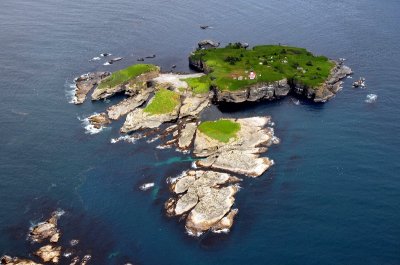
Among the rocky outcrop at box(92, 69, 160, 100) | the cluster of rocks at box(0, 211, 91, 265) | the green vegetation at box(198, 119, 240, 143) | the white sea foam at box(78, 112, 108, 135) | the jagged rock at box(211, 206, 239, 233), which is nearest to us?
the cluster of rocks at box(0, 211, 91, 265)

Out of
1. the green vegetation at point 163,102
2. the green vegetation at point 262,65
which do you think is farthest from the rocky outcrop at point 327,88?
the green vegetation at point 163,102

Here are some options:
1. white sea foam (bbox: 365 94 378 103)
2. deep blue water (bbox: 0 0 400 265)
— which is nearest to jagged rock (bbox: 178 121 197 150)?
deep blue water (bbox: 0 0 400 265)

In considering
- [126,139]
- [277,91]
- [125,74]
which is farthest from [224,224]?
[125,74]

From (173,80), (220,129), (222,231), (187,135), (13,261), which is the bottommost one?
(13,261)

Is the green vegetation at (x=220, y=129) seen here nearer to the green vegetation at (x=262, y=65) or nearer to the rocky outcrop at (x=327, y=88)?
the green vegetation at (x=262, y=65)

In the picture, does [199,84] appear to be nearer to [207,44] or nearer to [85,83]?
[207,44]

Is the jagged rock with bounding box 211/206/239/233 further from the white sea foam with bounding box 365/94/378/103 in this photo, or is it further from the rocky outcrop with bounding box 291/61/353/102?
the white sea foam with bounding box 365/94/378/103
